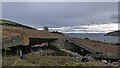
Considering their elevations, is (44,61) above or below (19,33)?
below

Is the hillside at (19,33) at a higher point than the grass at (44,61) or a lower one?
higher

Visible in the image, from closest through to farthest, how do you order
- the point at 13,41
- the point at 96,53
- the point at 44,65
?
the point at 44,65
the point at 13,41
the point at 96,53

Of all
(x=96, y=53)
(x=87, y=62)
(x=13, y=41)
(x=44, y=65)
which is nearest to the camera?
(x=44, y=65)

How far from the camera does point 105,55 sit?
34.4 feet

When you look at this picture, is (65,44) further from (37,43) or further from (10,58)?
(10,58)

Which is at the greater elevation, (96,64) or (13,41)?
(13,41)

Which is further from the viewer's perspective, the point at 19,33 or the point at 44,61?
the point at 19,33

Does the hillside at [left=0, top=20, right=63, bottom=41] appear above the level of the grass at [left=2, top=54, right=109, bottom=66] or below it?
above

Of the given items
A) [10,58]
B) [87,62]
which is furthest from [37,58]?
[87,62]

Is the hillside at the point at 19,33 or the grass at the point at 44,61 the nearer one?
the grass at the point at 44,61

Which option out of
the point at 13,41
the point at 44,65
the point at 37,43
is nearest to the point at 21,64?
the point at 44,65

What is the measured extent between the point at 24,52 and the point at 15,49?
12.9 inches

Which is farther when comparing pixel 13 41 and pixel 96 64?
pixel 13 41

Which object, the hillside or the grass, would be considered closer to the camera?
the grass
